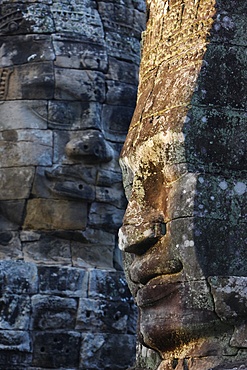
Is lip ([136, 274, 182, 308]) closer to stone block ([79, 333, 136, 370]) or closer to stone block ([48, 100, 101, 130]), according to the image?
stone block ([79, 333, 136, 370])

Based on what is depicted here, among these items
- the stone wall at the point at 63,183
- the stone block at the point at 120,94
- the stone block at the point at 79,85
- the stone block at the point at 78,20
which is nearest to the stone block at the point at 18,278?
the stone wall at the point at 63,183

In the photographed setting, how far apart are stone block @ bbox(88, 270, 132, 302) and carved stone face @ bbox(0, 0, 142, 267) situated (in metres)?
0.21

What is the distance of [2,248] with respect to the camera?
12211mm

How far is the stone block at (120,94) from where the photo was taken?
12.6m

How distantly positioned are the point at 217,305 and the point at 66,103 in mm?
6135

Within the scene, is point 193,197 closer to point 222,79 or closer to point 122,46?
point 222,79

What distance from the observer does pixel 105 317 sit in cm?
1199

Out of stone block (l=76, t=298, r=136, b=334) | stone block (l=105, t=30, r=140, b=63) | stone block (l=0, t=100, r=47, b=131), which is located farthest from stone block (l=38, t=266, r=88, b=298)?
stone block (l=105, t=30, r=140, b=63)

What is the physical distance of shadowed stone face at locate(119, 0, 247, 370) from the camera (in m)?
6.59

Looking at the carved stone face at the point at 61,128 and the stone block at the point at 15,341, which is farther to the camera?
the carved stone face at the point at 61,128

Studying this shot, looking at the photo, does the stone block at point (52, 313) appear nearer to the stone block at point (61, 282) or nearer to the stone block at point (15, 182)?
the stone block at point (61, 282)

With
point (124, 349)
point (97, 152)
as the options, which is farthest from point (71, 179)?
point (124, 349)

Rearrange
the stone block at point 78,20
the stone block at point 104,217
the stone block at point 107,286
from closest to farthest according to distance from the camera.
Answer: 1. the stone block at point 107,286
2. the stone block at point 104,217
3. the stone block at point 78,20

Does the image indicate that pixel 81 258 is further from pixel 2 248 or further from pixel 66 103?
pixel 66 103
